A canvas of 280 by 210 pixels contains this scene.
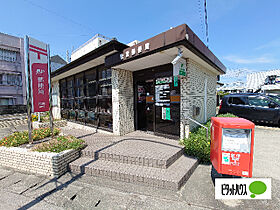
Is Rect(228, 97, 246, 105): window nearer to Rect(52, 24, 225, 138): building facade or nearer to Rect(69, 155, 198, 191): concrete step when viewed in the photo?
Rect(52, 24, 225, 138): building facade

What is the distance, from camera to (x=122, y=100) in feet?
17.8

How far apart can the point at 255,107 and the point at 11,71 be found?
2569 centimetres

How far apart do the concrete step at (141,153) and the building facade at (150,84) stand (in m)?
0.91

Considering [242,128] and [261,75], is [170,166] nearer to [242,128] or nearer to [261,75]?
[242,128]

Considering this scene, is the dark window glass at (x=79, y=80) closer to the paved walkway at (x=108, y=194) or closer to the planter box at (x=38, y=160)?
the planter box at (x=38, y=160)

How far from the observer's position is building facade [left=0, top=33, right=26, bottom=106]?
16562 millimetres

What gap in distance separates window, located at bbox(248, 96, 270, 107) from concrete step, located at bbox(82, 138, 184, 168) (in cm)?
666

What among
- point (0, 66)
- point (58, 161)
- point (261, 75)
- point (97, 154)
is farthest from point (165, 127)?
point (261, 75)

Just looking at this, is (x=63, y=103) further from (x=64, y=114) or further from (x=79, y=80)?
(x=79, y=80)

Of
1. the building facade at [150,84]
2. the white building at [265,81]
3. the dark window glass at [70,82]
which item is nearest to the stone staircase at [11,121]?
the dark window glass at [70,82]

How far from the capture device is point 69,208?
2219 mm

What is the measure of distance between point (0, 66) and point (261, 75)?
41008 mm

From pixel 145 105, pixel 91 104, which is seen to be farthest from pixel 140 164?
pixel 91 104

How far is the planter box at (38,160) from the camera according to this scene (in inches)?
125
